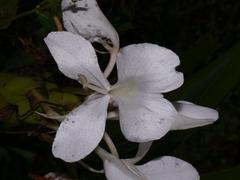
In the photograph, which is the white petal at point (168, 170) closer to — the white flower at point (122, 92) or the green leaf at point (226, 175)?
the white flower at point (122, 92)

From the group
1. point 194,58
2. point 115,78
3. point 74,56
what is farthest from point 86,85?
point 194,58

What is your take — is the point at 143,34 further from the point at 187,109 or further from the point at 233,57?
the point at 187,109

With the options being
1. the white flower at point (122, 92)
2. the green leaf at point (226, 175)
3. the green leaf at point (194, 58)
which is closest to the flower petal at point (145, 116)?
the white flower at point (122, 92)

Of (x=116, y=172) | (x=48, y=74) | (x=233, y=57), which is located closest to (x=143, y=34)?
(x=233, y=57)

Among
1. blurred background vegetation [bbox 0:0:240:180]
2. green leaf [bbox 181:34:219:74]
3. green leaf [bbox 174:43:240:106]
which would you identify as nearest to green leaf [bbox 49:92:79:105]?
blurred background vegetation [bbox 0:0:240:180]

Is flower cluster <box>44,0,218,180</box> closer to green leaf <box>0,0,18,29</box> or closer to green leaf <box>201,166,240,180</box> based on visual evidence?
green leaf <box>0,0,18,29</box>

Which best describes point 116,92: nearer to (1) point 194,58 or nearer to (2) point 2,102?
(2) point 2,102
